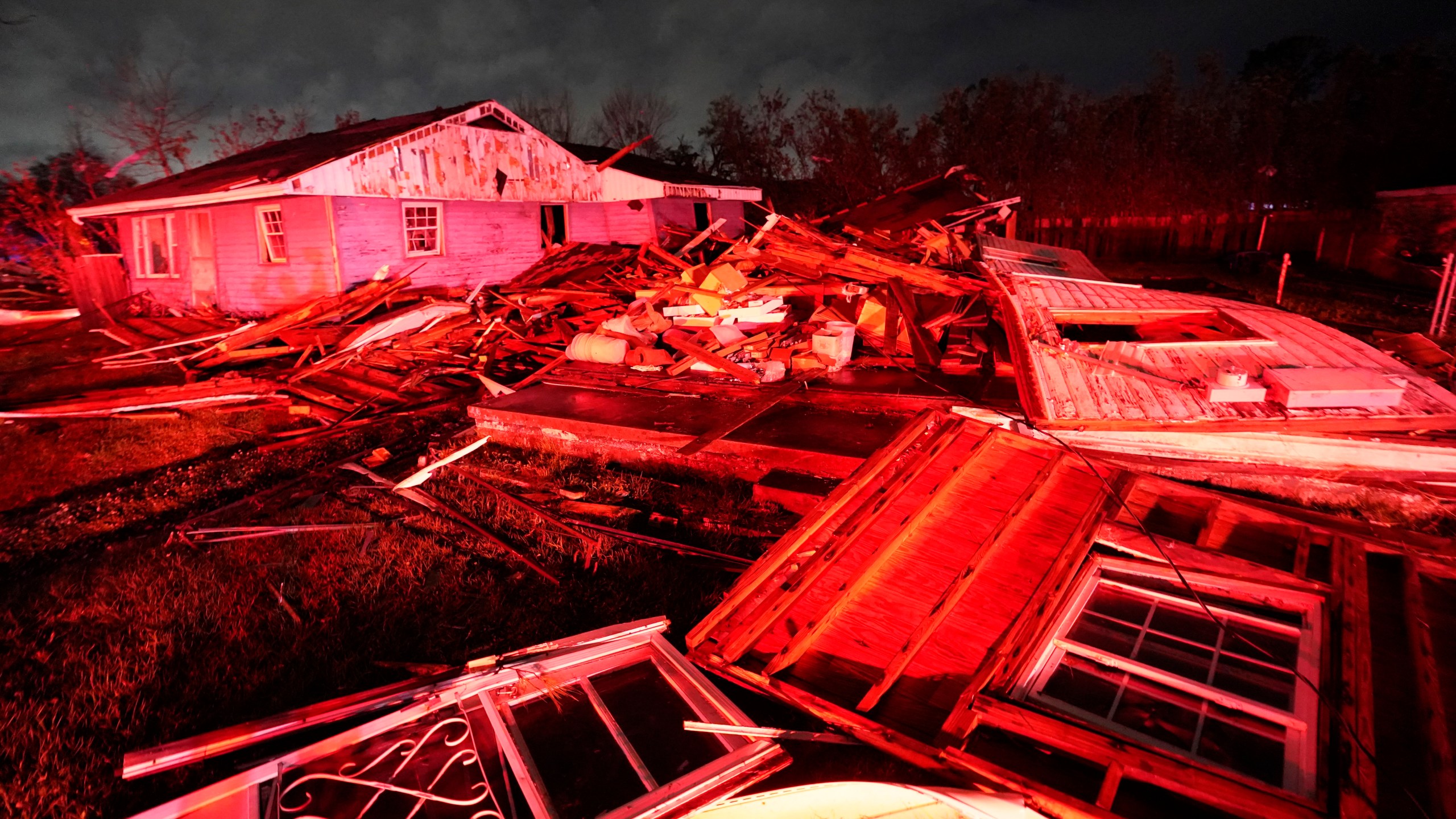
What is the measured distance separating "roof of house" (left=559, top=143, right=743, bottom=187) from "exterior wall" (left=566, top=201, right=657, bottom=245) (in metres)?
0.91

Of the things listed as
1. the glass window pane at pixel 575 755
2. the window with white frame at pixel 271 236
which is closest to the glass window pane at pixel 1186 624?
the glass window pane at pixel 575 755

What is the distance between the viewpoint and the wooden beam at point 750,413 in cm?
577

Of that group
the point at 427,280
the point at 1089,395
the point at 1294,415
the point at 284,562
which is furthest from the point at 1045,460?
the point at 427,280

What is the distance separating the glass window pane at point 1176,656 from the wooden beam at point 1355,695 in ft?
1.52

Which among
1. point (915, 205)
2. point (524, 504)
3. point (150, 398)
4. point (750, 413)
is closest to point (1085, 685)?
point (750, 413)

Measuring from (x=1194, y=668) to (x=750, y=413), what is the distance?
158 inches

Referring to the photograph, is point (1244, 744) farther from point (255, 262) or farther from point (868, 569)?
point (255, 262)

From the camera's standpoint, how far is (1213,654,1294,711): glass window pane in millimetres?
2691

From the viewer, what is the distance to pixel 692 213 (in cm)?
1981

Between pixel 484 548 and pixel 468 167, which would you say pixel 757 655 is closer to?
pixel 484 548

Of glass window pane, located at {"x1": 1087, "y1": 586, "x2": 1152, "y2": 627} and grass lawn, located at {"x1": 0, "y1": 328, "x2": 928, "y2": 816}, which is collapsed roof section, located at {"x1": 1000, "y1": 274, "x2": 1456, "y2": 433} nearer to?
glass window pane, located at {"x1": 1087, "y1": 586, "x2": 1152, "y2": 627}

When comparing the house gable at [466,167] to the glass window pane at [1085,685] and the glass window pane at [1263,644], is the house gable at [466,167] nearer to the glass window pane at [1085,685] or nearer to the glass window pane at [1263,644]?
the glass window pane at [1085,685]

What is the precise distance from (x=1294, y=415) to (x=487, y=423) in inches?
279

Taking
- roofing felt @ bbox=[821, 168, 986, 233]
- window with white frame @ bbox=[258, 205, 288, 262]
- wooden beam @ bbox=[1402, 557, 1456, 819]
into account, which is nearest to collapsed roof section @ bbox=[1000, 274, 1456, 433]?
wooden beam @ bbox=[1402, 557, 1456, 819]
